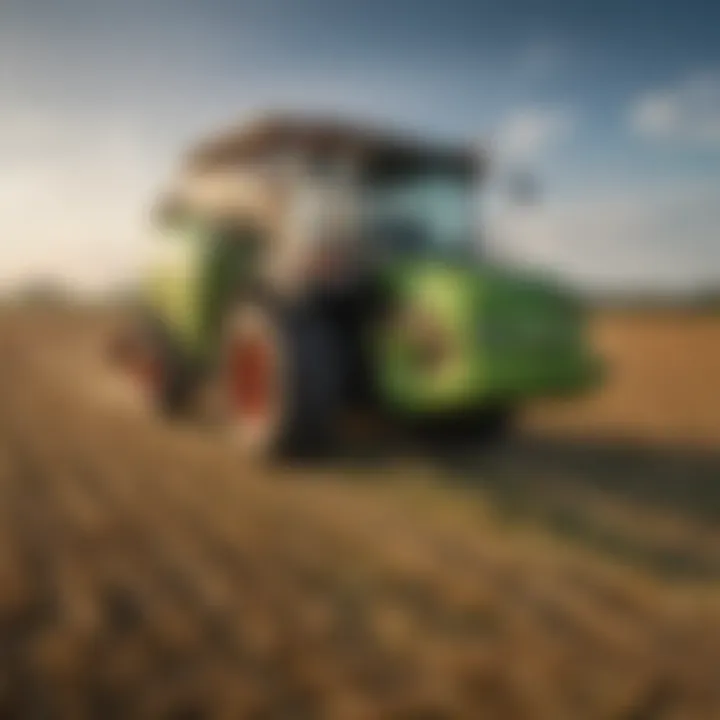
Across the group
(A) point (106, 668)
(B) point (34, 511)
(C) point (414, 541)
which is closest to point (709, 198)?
(C) point (414, 541)

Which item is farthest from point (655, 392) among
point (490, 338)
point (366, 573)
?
point (366, 573)

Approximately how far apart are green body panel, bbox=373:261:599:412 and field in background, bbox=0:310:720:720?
100mm

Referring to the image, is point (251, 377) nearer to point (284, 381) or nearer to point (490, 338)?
point (284, 381)

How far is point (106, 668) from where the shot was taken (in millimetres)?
1065

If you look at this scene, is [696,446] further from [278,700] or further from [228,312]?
[278,700]

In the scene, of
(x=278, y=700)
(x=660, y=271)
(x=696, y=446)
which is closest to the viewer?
(x=278, y=700)

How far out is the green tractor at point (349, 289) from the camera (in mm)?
1604

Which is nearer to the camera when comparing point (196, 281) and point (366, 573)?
point (366, 573)

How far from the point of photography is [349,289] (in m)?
1.84

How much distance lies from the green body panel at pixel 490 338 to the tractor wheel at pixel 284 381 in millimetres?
214

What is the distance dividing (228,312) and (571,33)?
1.05 m

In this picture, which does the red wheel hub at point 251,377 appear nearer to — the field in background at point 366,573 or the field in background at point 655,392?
the field in background at point 366,573

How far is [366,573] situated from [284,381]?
65 cm

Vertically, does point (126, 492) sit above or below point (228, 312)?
below
